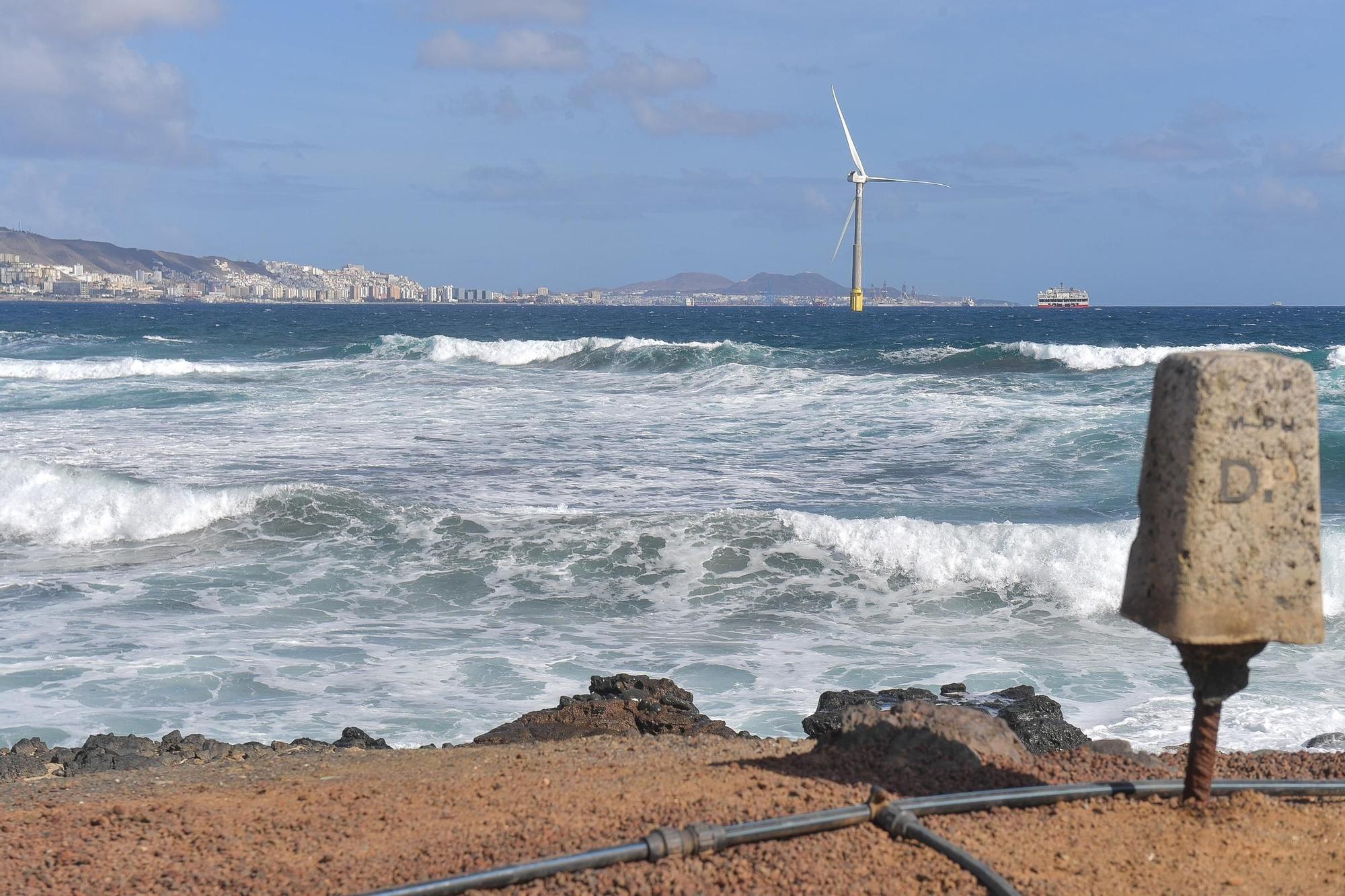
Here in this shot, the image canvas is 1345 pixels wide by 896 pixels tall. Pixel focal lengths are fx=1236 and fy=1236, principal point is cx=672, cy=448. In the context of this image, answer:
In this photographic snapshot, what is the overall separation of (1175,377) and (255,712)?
637 cm

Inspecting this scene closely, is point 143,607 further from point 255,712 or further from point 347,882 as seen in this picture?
point 347,882

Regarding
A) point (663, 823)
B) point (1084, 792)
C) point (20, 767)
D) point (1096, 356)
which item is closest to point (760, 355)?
point (1096, 356)

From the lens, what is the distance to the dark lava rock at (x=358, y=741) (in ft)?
22.7

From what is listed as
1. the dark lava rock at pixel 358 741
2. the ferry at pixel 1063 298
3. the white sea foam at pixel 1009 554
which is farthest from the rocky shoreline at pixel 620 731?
the ferry at pixel 1063 298

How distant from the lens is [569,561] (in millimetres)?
12375

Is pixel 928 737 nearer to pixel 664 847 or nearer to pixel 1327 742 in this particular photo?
pixel 664 847

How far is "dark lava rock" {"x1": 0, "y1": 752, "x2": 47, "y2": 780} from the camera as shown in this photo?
6.33 m

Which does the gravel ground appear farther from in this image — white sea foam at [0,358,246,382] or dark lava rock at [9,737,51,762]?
white sea foam at [0,358,246,382]

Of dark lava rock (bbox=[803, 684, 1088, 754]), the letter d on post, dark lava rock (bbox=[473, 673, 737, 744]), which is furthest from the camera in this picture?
dark lava rock (bbox=[473, 673, 737, 744])

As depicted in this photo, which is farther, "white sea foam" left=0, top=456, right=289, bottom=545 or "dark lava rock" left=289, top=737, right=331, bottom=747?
"white sea foam" left=0, top=456, right=289, bottom=545

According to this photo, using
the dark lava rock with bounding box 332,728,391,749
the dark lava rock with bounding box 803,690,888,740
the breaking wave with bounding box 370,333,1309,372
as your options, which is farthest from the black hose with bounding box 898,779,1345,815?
the breaking wave with bounding box 370,333,1309,372

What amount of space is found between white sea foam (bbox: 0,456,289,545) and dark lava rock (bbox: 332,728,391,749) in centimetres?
796

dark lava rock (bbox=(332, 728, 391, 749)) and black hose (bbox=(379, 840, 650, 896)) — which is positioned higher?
black hose (bbox=(379, 840, 650, 896))

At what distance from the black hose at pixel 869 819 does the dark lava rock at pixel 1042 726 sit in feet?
7.74
